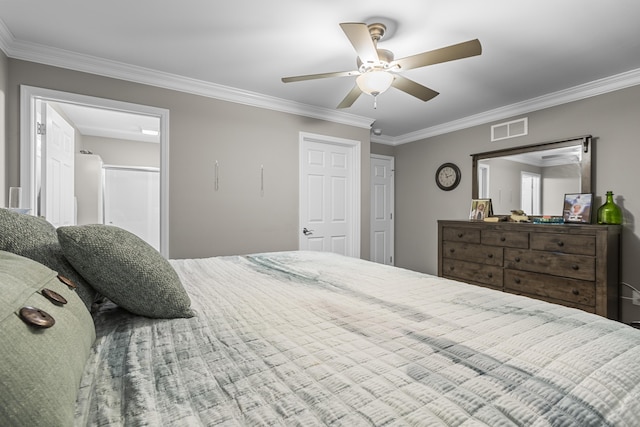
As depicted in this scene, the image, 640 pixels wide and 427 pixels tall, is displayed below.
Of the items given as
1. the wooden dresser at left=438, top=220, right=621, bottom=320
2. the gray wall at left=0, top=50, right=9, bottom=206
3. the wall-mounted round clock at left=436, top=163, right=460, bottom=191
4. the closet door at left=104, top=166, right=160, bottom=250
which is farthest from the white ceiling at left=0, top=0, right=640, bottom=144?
the closet door at left=104, top=166, right=160, bottom=250

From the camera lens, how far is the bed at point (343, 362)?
55 cm

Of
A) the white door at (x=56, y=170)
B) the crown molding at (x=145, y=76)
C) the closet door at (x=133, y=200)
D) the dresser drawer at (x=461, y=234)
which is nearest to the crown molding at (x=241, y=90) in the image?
the crown molding at (x=145, y=76)

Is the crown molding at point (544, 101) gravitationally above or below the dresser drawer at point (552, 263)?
→ above

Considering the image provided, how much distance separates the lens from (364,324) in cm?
96

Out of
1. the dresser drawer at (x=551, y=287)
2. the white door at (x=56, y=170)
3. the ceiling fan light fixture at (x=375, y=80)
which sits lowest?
the dresser drawer at (x=551, y=287)

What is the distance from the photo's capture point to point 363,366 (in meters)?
0.70

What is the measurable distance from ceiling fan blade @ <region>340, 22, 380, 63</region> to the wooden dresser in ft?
7.75

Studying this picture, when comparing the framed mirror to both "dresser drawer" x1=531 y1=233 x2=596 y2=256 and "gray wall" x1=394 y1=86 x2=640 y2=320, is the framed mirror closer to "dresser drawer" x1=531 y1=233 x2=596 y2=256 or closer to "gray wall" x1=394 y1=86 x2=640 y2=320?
"gray wall" x1=394 y1=86 x2=640 y2=320

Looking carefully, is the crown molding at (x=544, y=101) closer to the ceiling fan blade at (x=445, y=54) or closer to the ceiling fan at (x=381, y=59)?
the ceiling fan at (x=381, y=59)

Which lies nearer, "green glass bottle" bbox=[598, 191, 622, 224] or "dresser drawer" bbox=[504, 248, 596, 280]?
"dresser drawer" bbox=[504, 248, 596, 280]

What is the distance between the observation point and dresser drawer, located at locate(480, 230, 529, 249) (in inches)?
122

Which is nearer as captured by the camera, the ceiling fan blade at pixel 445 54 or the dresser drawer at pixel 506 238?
the ceiling fan blade at pixel 445 54

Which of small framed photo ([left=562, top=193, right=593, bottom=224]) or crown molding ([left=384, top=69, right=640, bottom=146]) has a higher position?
crown molding ([left=384, top=69, right=640, bottom=146])

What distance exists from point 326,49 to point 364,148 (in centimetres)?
205
